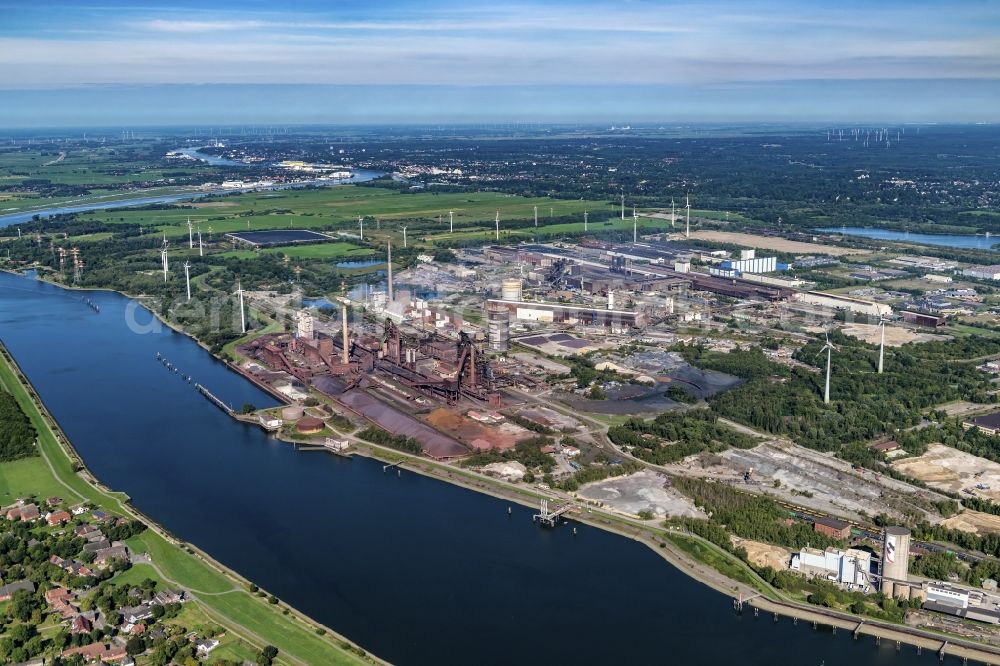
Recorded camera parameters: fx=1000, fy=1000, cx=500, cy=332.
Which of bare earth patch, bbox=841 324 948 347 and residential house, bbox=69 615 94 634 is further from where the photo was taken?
bare earth patch, bbox=841 324 948 347

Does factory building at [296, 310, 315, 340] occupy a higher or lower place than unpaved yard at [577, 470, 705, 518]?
higher

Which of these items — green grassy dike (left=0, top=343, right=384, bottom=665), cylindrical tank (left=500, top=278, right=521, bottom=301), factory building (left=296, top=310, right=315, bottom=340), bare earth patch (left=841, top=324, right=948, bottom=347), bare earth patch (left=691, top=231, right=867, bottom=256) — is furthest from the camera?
bare earth patch (left=691, top=231, right=867, bottom=256)

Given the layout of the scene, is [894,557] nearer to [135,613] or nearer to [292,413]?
[135,613]

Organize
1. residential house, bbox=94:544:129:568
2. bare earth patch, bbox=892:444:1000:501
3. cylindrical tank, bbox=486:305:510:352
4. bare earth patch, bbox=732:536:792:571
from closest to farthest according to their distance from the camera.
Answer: residential house, bbox=94:544:129:568 → bare earth patch, bbox=732:536:792:571 → bare earth patch, bbox=892:444:1000:501 → cylindrical tank, bbox=486:305:510:352

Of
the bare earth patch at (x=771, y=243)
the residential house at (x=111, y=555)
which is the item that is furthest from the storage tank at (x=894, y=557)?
the bare earth patch at (x=771, y=243)

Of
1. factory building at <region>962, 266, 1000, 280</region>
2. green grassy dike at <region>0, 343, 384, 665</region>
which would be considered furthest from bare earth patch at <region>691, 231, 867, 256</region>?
green grassy dike at <region>0, 343, 384, 665</region>

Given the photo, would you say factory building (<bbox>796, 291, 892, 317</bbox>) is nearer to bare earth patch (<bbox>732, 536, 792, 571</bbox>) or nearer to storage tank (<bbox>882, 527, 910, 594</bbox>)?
bare earth patch (<bbox>732, 536, 792, 571</bbox>)

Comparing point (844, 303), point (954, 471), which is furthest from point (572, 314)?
point (954, 471)

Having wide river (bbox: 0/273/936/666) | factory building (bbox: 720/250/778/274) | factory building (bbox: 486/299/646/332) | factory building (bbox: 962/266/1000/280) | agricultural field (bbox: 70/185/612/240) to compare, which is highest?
agricultural field (bbox: 70/185/612/240)
